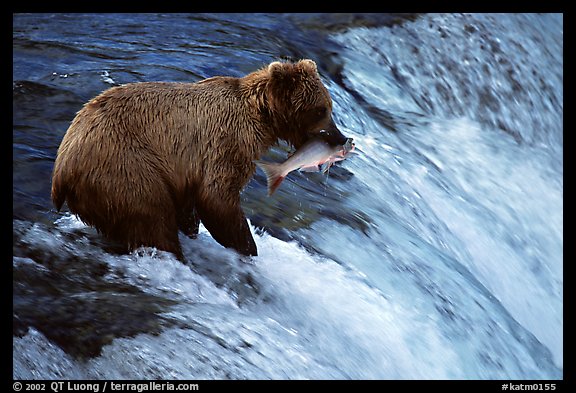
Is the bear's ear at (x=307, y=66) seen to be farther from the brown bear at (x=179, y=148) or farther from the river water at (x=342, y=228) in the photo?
the river water at (x=342, y=228)

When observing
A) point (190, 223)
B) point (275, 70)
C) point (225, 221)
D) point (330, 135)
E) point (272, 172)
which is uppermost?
point (275, 70)

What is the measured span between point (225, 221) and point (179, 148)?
1.40ft

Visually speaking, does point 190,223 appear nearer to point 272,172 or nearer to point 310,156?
point 272,172

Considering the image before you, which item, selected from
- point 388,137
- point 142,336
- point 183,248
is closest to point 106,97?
point 183,248

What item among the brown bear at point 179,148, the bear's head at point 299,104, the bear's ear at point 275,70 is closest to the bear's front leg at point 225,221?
the brown bear at point 179,148

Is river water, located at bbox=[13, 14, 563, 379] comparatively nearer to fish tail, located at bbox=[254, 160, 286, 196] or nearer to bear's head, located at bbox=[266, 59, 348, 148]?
fish tail, located at bbox=[254, 160, 286, 196]

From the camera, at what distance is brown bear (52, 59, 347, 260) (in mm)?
5199

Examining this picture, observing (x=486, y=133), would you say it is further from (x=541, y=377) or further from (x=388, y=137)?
(x=541, y=377)

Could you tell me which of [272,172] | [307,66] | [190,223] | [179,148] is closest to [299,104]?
[307,66]

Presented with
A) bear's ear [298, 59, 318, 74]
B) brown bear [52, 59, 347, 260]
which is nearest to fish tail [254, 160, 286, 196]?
brown bear [52, 59, 347, 260]

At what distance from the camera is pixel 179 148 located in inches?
213

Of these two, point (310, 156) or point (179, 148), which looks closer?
point (179, 148)

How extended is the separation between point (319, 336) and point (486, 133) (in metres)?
5.73

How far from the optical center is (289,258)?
6051 millimetres
